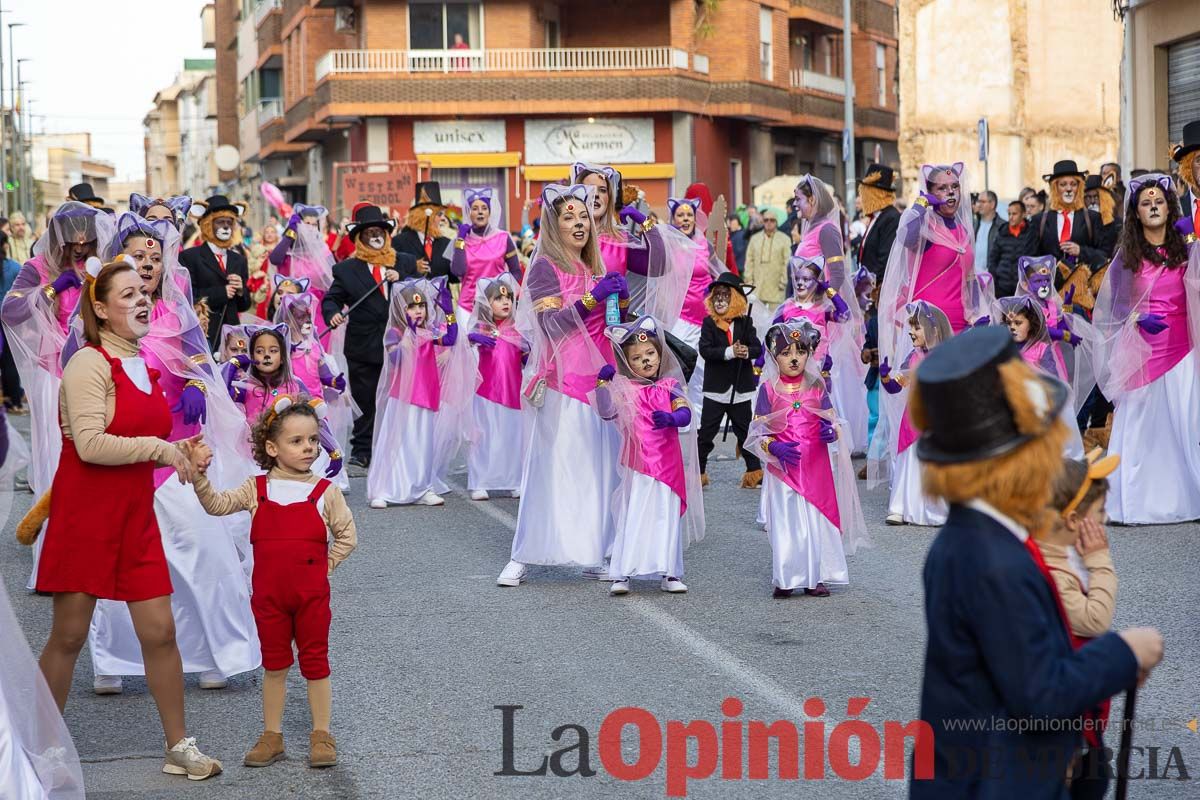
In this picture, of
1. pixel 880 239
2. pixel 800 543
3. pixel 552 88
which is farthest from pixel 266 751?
pixel 552 88

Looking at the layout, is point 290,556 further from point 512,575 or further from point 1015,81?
point 1015,81

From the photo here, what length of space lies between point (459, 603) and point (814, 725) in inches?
124

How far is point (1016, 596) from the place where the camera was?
341cm

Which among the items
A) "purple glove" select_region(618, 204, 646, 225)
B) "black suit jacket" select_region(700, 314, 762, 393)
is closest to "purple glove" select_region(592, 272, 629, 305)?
"purple glove" select_region(618, 204, 646, 225)

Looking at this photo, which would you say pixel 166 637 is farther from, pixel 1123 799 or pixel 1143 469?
pixel 1143 469

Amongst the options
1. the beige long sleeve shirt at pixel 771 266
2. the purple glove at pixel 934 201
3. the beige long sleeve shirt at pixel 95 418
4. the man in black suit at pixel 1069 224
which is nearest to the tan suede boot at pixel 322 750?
the beige long sleeve shirt at pixel 95 418

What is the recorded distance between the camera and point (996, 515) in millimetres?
3480

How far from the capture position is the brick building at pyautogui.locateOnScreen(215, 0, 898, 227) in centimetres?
4666

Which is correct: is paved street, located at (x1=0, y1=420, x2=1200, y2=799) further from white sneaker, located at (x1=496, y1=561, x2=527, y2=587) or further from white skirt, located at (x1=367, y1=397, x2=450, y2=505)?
white skirt, located at (x1=367, y1=397, x2=450, y2=505)

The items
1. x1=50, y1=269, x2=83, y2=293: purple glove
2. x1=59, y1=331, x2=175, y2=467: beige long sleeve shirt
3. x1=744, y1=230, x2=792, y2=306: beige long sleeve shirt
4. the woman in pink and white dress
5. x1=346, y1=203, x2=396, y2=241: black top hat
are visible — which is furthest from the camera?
x1=744, y1=230, x2=792, y2=306: beige long sleeve shirt

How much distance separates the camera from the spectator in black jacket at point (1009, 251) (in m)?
16.5

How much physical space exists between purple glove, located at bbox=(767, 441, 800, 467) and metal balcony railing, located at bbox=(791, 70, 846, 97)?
43.7 m

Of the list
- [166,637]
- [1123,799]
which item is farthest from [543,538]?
[1123,799]

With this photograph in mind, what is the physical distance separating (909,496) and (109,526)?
6.70 meters
